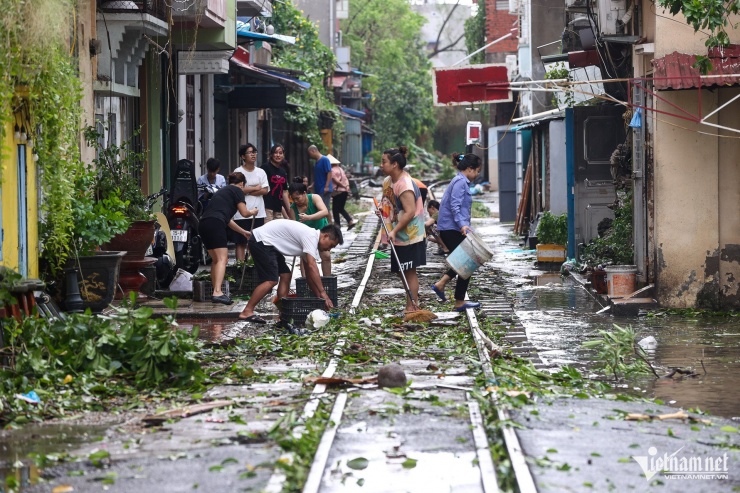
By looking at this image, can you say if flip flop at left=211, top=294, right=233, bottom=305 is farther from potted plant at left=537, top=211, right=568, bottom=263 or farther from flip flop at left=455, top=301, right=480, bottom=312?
potted plant at left=537, top=211, right=568, bottom=263

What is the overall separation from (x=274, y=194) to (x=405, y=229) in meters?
5.46

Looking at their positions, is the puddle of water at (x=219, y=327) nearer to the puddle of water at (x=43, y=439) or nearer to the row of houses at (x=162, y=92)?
the row of houses at (x=162, y=92)

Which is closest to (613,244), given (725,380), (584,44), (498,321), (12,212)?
(584,44)

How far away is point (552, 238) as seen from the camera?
69.1ft

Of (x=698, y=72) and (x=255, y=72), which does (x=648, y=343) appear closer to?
(x=698, y=72)

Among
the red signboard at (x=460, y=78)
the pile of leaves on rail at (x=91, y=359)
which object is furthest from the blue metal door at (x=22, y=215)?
the red signboard at (x=460, y=78)

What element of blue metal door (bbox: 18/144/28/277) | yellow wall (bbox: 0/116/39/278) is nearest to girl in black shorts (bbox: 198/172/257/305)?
yellow wall (bbox: 0/116/39/278)

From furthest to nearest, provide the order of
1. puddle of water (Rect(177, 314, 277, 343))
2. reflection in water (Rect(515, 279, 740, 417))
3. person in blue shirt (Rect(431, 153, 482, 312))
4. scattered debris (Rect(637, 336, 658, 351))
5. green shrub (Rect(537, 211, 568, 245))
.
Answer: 1. green shrub (Rect(537, 211, 568, 245))
2. person in blue shirt (Rect(431, 153, 482, 312))
3. puddle of water (Rect(177, 314, 277, 343))
4. scattered debris (Rect(637, 336, 658, 351))
5. reflection in water (Rect(515, 279, 740, 417))

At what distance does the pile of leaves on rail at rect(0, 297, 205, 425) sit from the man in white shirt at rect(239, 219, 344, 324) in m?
2.92

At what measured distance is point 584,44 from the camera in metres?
18.1

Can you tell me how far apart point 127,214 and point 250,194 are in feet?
9.28

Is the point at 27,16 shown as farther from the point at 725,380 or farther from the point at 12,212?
the point at 725,380

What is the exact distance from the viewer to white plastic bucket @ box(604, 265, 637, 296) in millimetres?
14891

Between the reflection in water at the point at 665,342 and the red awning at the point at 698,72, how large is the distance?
2.69 m
